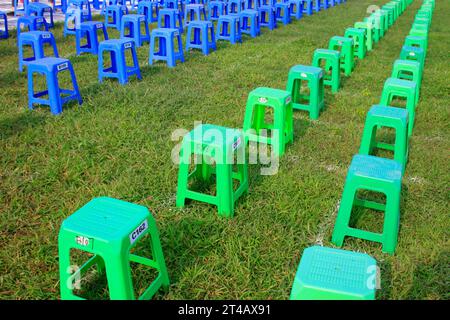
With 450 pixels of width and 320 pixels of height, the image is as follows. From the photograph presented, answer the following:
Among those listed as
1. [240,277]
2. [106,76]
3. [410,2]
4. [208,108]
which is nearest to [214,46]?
[106,76]

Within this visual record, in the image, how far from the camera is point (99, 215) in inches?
102

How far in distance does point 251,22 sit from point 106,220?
32.3 feet

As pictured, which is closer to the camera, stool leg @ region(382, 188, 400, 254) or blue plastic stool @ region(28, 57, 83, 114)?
stool leg @ region(382, 188, 400, 254)

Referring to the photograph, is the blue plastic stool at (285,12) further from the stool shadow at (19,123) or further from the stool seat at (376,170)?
the stool seat at (376,170)

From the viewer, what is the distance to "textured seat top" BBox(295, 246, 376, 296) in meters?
2.11

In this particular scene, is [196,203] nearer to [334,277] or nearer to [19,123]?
[334,277]

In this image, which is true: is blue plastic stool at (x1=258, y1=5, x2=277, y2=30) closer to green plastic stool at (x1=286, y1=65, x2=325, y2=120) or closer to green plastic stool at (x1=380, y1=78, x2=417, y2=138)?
green plastic stool at (x1=286, y1=65, x2=325, y2=120)

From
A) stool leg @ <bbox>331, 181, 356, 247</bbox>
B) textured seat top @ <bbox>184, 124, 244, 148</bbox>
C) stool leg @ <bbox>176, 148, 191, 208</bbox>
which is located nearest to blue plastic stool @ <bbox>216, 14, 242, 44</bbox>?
textured seat top @ <bbox>184, 124, 244, 148</bbox>

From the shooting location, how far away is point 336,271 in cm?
222

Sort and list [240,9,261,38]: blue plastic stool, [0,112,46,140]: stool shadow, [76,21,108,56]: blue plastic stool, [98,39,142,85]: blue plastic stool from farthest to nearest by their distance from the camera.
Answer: [240,9,261,38]: blue plastic stool → [76,21,108,56]: blue plastic stool → [98,39,142,85]: blue plastic stool → [0,112,46,140]: stool shadow

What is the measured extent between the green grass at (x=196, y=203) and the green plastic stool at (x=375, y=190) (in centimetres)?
11

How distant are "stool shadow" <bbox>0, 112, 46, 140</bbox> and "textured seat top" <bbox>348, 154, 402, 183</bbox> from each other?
375 centimetres

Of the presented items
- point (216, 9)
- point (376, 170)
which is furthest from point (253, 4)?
point (376, 170)
